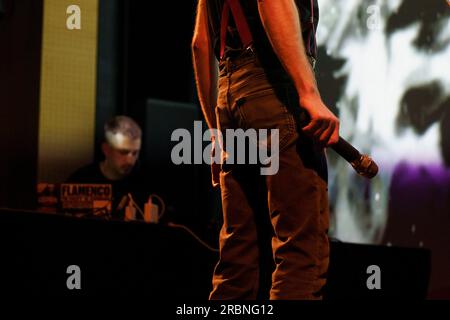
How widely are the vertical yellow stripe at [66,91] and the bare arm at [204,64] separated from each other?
11.1 feet

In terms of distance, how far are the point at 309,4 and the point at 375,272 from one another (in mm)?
1754

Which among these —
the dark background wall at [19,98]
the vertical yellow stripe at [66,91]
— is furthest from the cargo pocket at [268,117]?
the vertical yellow stripe at [66,91]

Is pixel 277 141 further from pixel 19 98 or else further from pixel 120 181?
pixel 19 98

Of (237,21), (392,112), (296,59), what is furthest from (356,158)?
(392,112)

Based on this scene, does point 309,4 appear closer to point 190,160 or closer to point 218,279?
point 218,279

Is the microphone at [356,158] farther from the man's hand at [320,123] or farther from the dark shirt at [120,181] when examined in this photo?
the dark shirt at [120,181]

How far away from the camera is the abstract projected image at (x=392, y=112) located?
388 cm

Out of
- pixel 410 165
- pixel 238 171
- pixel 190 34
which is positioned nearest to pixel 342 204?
pixel 410 165

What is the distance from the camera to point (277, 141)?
156 centimetres

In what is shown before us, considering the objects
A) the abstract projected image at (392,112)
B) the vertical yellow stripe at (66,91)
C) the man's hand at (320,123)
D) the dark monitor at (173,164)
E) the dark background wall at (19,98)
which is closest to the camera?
the man's hand at (320,123)

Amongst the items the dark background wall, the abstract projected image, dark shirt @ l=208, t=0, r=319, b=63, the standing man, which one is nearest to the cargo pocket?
the standing man

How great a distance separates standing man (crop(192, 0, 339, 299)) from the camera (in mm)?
1536

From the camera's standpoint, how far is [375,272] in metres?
3.05
